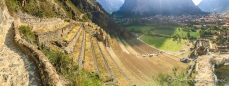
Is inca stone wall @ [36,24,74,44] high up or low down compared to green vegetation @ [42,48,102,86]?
up

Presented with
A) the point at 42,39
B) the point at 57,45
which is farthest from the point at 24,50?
the point at 57,45

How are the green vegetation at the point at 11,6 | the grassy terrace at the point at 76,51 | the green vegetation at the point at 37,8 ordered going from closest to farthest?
the grassy terrace at the point at 76,51 < the green vegetation at the point at 11,6 < the green vegetation at the point at 37,8

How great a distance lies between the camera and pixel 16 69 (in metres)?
10.6

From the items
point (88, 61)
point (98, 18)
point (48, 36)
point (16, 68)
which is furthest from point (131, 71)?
point (98, 18)

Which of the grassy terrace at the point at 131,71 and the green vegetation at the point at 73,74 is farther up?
the green vegetation at the point at 73,74

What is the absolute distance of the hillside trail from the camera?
9.19 metres

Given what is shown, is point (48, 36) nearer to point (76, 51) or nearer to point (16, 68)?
point (76, 51)

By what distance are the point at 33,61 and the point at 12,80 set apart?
2.22m

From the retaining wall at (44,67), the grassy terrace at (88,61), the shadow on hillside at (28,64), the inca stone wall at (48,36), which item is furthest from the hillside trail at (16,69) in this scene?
the grassy terrace at (88,61)

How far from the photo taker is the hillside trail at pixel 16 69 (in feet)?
30.1

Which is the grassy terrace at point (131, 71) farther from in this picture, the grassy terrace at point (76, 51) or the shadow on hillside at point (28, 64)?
the shadow on hillside at point (28, 64)

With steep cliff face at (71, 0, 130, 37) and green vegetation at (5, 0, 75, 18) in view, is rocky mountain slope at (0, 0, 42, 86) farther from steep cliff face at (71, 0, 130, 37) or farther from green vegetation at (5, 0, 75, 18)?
steep cliff face at (71, 0, 130, 37)

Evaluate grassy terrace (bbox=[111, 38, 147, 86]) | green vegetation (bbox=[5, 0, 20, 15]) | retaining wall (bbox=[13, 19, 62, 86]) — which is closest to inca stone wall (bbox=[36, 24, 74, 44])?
green vegetation (bbox=[5, 0, 20, 15])

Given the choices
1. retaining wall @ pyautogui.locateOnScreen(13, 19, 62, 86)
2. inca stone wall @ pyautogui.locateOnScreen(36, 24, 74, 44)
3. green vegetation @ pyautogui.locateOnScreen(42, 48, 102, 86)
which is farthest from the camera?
inca stone wall @ pyautogui.locateOnScreen(36, 24, 74, 44)
